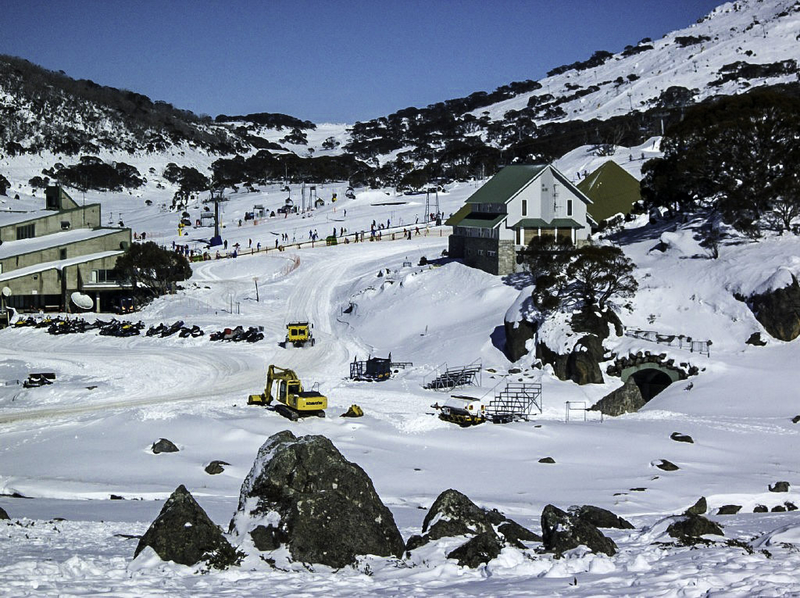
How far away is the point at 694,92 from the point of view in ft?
527

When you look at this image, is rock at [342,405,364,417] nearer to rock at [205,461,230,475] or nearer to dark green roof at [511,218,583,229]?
rock at [205,461,230,475]

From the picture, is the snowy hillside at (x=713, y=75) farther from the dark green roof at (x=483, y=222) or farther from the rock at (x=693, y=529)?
the rock at (x=693, y=529)

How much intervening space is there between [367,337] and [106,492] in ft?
90.4

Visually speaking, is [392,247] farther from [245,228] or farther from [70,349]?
[70,349]

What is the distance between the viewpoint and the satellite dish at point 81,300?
58.8 metres

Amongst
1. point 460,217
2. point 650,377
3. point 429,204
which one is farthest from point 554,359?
point 429,204

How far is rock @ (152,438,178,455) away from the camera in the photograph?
26.0 m

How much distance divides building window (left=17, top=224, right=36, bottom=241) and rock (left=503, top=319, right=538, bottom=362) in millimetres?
45587

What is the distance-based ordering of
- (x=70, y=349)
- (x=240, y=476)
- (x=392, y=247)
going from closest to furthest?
(x=240, y=476), (x=70, y=349), (x=392, y=247)

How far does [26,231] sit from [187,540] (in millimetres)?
62362

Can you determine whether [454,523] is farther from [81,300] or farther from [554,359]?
[81,300]

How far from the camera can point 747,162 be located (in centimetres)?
4484

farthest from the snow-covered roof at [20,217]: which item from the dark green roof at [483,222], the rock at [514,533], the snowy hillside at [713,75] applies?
the snowy hillside at [713,75]

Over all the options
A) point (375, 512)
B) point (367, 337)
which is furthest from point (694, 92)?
point (375, 512)
